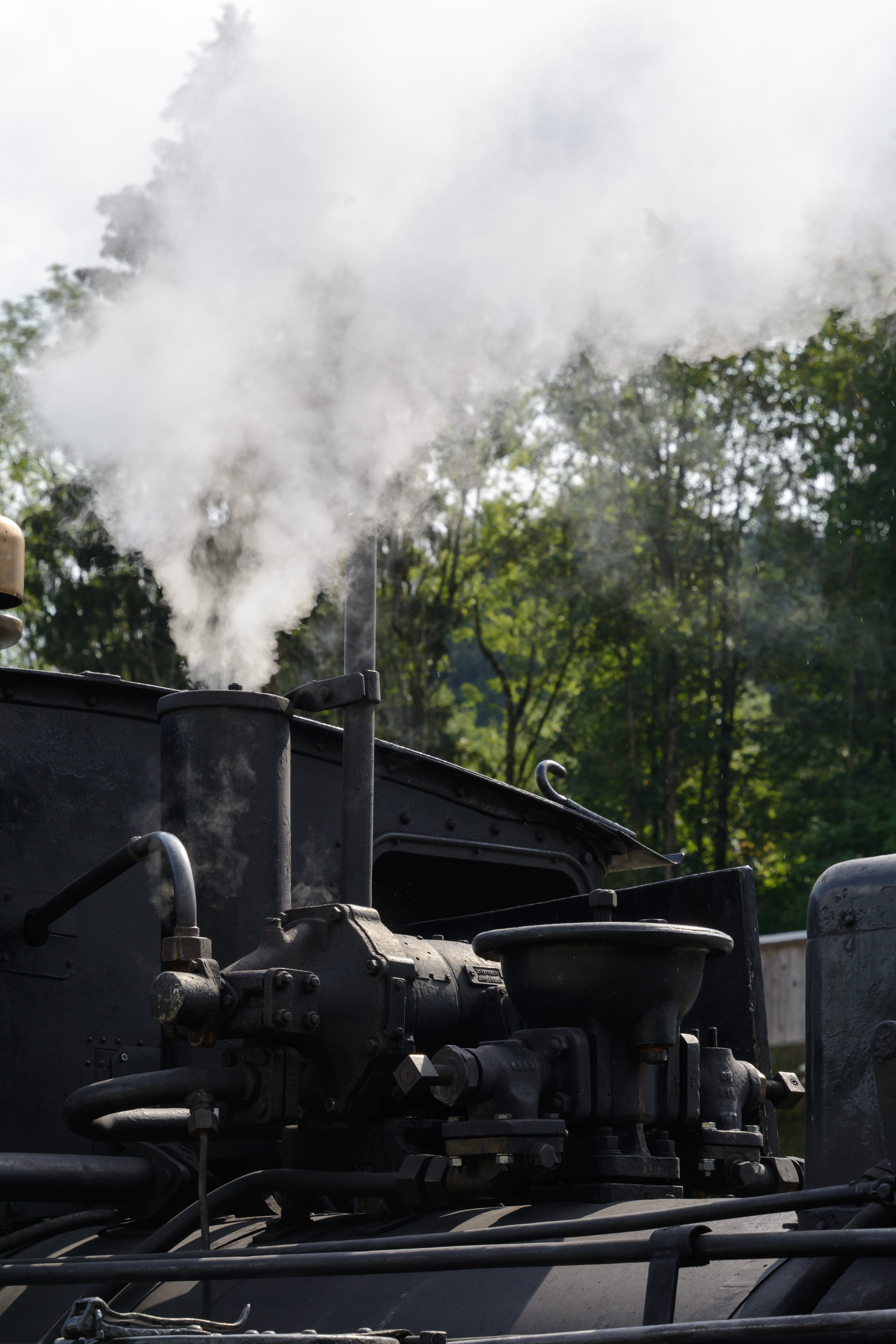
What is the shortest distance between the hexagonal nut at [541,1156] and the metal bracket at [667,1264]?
629 millimetres

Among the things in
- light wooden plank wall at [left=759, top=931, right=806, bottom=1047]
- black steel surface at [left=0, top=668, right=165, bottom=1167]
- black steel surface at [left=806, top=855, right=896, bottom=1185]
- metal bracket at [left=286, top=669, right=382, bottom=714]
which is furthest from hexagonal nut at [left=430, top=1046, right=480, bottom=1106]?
light wooden plank wall at [left=759, top=931, right=806, bottom=1047]

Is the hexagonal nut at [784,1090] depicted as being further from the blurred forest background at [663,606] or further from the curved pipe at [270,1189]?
the blurred forest background at [663,606]

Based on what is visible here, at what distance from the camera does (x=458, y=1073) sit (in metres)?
2.74

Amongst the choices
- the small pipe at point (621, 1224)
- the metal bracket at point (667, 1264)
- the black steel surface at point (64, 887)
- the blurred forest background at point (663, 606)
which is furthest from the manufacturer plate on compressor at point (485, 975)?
the blurred forest background at point (663, 606)

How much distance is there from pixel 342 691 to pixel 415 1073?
0.92 meters

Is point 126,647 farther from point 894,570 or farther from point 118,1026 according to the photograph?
point 118,1026

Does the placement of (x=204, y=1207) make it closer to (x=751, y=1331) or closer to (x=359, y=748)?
(x=359, y=748)

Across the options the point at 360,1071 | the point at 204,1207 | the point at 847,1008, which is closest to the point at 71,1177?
the point at 204,1207

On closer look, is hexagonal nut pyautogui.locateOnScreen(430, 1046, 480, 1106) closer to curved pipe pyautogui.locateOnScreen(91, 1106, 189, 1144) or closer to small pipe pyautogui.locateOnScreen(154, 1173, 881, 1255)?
small pipe pyautogui.locateOnScreen(154, 1173, 881, 1255)

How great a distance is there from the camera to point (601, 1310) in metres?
2.25

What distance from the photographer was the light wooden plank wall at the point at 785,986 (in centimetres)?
1397

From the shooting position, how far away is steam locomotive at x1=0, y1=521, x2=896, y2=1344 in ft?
7.31

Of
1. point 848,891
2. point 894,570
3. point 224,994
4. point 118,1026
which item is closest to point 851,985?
point 848,891

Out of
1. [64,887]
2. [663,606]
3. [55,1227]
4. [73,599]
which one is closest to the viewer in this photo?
[55,1227]
